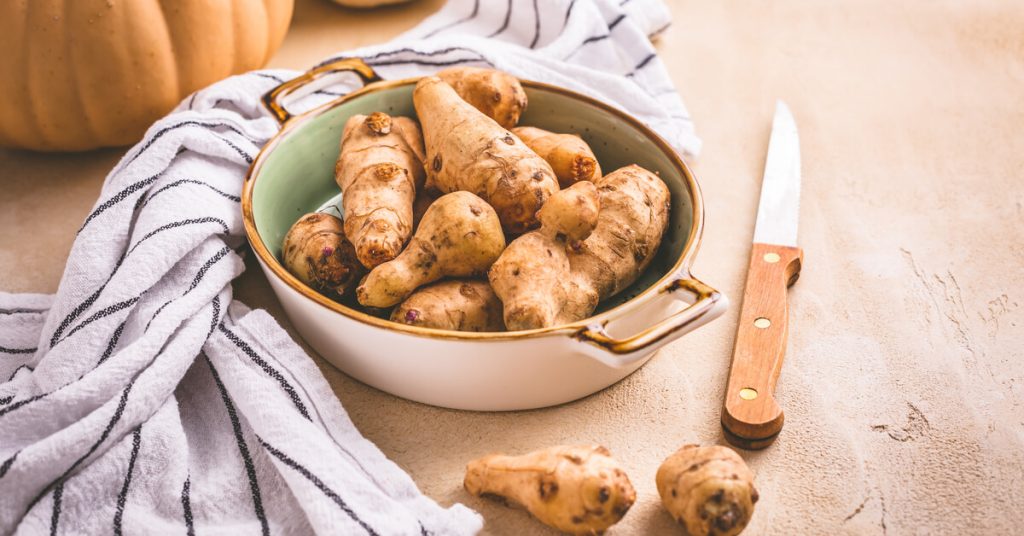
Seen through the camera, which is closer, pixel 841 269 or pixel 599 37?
pixel 841 269

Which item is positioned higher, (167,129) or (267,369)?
(167,129)

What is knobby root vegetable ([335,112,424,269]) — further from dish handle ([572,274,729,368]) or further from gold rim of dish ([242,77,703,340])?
A: dish handle ([572,274,729,368])

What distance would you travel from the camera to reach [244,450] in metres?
0.88

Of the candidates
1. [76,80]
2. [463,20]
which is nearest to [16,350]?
[76,80]

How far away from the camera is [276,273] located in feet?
2.97

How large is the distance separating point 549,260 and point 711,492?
29 centimetres

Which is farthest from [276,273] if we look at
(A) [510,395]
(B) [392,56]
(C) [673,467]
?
(B) [392,56]

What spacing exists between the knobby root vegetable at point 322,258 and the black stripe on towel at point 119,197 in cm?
21

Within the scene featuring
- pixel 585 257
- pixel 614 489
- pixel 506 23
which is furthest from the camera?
pixel 506 23

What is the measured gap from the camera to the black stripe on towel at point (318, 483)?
771mm

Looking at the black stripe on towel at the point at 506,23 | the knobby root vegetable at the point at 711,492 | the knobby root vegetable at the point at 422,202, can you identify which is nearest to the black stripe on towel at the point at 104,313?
the knobby root vegetable at the point at 422,202

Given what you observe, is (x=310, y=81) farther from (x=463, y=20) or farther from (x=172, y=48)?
(x=463, y=20)

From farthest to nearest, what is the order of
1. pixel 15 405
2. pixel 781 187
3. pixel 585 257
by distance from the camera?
pixel 781 187 → pixel 585 257 → pixel 15 405

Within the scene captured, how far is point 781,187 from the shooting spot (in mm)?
1183
